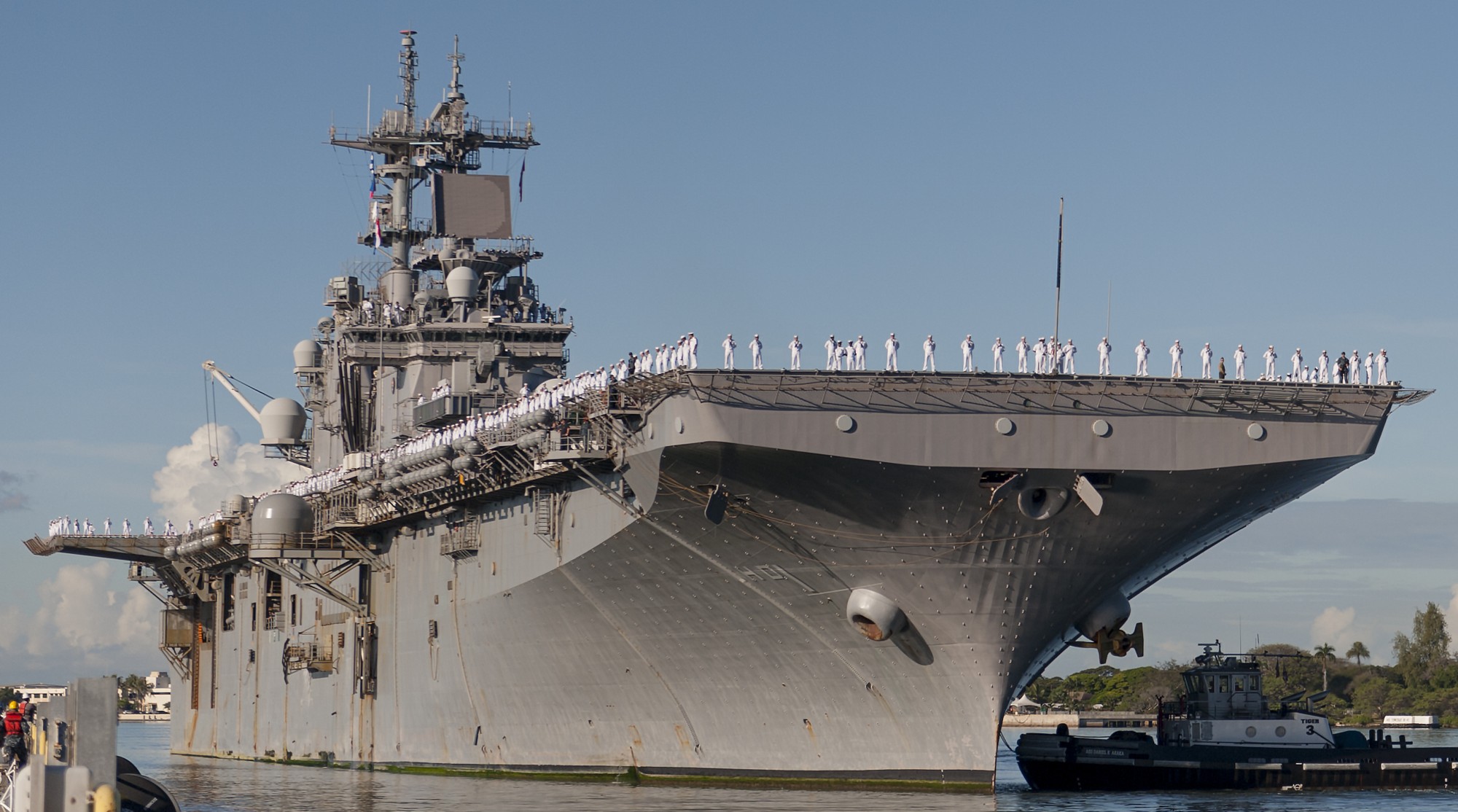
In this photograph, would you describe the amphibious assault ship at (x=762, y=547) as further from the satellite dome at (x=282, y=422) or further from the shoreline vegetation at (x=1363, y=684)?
the shoreline vegetation at (x=1363, y=684)

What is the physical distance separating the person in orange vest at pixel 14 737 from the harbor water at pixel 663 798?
881 cm

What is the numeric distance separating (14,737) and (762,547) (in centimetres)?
1118

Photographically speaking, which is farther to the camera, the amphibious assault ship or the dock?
the dock

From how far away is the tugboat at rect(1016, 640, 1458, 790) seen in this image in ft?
97.1

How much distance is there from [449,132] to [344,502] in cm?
984

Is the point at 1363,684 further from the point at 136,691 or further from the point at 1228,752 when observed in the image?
the point at 136,691

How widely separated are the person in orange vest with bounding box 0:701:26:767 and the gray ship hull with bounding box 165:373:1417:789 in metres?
9.02

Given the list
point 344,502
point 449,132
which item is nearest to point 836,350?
point 344,502

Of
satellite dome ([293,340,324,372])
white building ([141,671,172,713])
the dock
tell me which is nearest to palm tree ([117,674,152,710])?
white building ([141,671,172,713])

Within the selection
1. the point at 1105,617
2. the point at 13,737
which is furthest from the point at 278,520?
the point at 13,737

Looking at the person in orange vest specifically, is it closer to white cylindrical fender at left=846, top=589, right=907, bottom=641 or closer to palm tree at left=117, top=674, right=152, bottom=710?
white cylindrical fender at left=846, top=589, right=907, bottom=641

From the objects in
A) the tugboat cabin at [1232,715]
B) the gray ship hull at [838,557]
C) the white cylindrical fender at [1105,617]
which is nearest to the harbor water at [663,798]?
the gray ship hull at [838,557]

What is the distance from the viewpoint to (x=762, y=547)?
2470cm

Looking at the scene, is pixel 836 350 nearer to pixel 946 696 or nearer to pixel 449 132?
pixel 946 696
